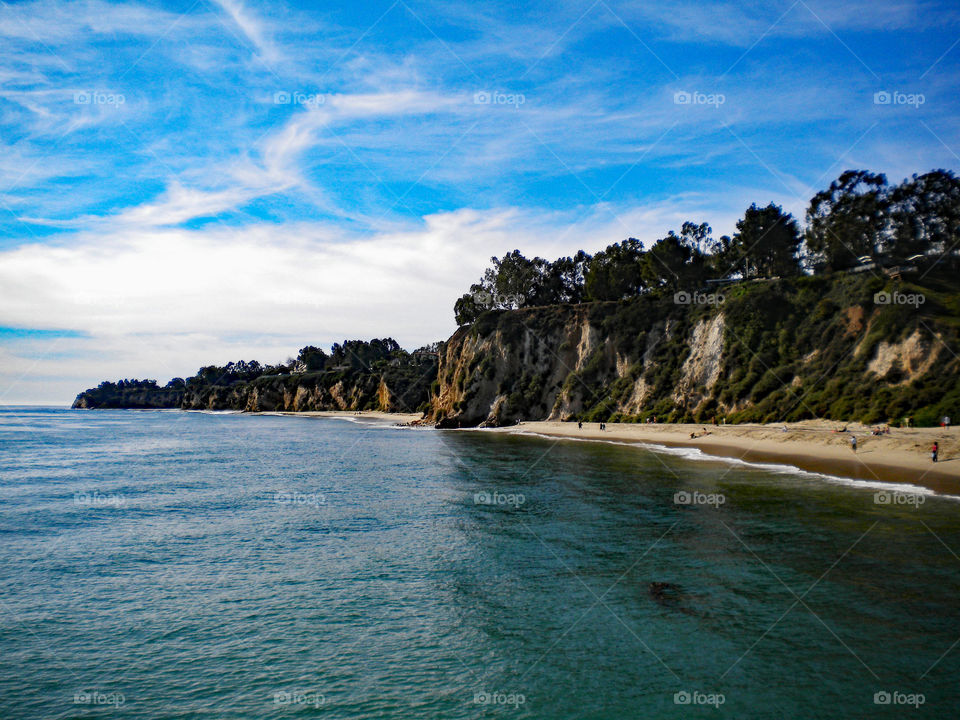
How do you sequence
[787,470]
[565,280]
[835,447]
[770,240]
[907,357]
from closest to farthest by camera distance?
[787,470]
[835,447]
[907,357]
[770,240]
[565,280]

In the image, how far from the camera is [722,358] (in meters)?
74.9

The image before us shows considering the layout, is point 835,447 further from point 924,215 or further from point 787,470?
point 924,215

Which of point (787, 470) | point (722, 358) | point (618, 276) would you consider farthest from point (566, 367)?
point (787, 470)

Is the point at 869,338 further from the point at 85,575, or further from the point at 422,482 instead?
the point at 85,575

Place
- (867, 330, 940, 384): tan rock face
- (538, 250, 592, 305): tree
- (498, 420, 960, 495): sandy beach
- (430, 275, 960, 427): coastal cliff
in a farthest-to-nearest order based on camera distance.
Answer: (538, 250, 592, 305): tree
(430, 275, 960, 427): coastal cliff
(867, 330, 940, 384): tan rock face
(498, 420, 960, 495): sandy beach

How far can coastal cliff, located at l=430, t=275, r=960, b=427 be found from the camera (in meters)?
53.7

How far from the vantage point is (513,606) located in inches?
707

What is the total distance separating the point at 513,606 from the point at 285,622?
22.0 feet

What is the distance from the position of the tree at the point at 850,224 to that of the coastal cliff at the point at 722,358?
1048 centimetres

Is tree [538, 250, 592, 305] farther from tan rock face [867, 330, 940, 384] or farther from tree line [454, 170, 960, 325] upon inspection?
tan rock face [867, 330, 940, 384]

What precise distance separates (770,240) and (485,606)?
308ft

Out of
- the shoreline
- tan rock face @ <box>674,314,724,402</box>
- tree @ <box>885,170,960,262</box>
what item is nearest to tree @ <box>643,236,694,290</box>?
tan rock face @ <box>674,314,724,402</box>

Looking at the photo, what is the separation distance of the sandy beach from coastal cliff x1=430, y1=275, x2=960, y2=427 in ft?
8.71

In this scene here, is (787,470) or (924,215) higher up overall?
(924,215)
